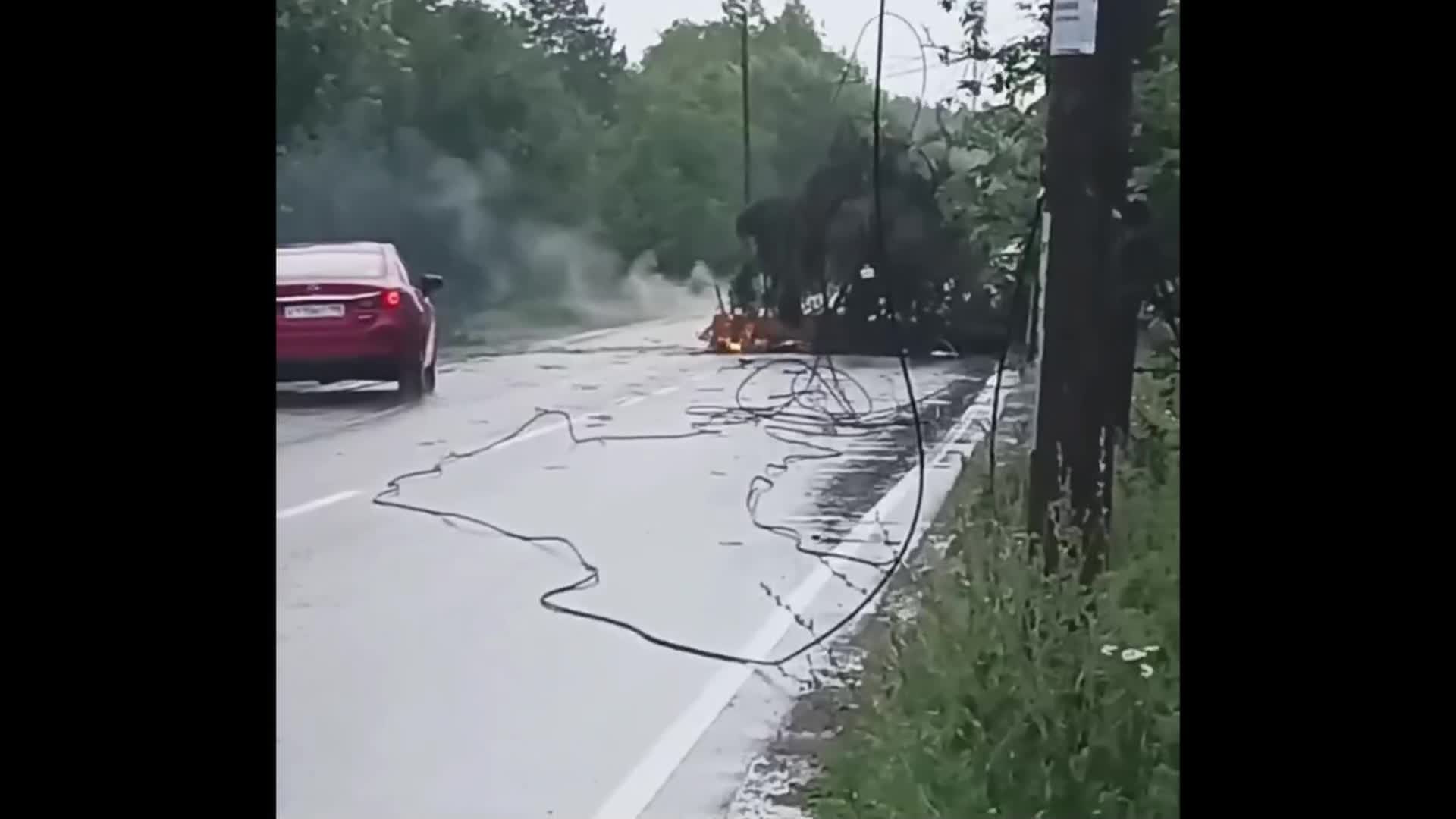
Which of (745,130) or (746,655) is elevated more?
(745,130)

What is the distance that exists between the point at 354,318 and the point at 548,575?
44cm

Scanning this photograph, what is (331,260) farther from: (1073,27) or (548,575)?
(1073,27)

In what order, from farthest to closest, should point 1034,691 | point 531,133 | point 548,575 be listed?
1. point 531,133
2. point 548,575
3. point 1034,691

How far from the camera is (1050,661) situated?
2.00 metres

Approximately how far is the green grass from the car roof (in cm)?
84

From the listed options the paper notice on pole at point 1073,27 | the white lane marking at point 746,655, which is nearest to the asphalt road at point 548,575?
the white lane marking at point 746,655

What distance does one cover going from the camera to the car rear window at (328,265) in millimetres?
2131

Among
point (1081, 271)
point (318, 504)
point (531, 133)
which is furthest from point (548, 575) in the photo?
point (1081, 271)

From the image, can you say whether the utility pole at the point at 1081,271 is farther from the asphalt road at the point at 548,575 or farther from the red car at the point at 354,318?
the red car at the point at 354,318
